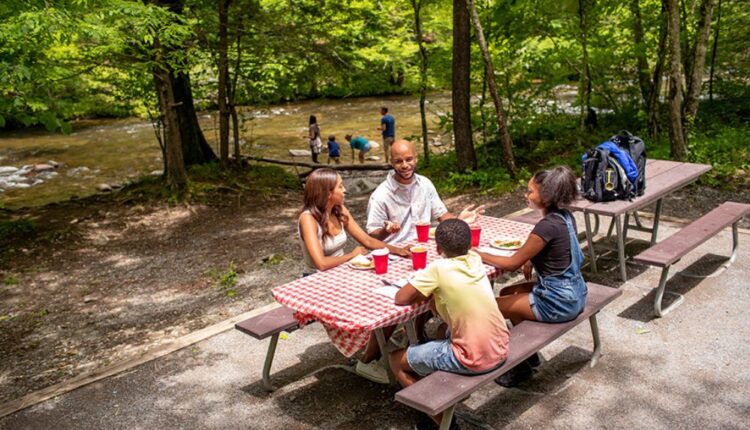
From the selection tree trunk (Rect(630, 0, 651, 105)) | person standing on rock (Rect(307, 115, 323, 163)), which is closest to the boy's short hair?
tree trunk (Rect(630, 0, 651, 105))

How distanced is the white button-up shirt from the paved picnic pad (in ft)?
3.63

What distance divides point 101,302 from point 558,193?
17.2 feet

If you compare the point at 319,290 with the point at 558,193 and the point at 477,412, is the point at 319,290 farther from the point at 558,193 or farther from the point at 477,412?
the point at 558,193

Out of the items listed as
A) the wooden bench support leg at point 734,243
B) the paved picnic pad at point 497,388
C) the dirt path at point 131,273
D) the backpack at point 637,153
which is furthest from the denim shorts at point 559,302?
the dirt path at point 131,273

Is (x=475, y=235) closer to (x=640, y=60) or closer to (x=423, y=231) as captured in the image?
(x=423, y=231)

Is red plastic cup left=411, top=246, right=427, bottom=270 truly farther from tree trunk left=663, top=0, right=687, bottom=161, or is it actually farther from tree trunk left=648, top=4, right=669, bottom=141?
tree trunk left=648, top=4, right=669, bottom=141

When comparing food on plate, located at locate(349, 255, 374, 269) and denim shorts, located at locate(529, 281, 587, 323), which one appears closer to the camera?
denim shorts, located at locate(529, 281, 587, 323)

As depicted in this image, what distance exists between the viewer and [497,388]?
4.42 meters

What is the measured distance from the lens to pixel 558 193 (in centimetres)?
413

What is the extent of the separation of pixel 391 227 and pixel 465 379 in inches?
72.3

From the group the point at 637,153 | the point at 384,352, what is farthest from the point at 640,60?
the point at 384,352

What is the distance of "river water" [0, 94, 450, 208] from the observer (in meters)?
16.7

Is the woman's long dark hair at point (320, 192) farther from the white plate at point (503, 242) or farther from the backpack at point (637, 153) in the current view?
the backpack at point (637, 153)

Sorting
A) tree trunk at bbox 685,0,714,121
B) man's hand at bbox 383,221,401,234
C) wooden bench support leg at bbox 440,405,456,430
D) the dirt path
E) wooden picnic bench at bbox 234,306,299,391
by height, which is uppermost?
tree trunk at bbox 685,0,714,121
